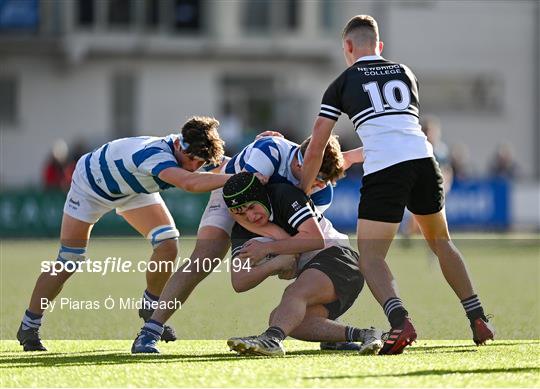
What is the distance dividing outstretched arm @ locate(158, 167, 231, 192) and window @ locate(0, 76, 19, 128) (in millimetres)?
28850

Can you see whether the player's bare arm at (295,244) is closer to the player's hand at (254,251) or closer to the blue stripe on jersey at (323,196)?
the player's hand at (254,251)

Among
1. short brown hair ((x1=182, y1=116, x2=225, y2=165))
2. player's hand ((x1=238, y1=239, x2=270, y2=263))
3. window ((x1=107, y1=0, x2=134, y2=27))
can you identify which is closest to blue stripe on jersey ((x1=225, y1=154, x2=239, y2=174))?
short brown hair ((x1=182, y1=116, x2=225, y2=165))

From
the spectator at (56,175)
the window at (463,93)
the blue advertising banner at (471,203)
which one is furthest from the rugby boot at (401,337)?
the window at (463,93)

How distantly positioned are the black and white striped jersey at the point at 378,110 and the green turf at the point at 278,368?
1223mm

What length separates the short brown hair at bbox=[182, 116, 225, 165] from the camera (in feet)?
27.7

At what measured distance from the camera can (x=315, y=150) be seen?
822 cm

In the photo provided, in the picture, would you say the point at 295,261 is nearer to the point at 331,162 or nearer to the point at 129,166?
the point at 331,162

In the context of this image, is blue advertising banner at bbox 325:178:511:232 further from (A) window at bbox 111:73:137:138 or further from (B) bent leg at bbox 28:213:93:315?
(B) bent leg at bbox 28:213:93:315

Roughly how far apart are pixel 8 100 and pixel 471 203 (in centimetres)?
1588

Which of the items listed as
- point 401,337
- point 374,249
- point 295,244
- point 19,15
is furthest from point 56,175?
point 401,337

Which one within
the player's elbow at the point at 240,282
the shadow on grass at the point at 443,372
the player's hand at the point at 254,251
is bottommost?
the shadow on grass at the point at 443,372

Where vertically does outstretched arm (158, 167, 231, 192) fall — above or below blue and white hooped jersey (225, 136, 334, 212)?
below

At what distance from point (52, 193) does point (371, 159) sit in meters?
17.6

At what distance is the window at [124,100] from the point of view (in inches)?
1455
